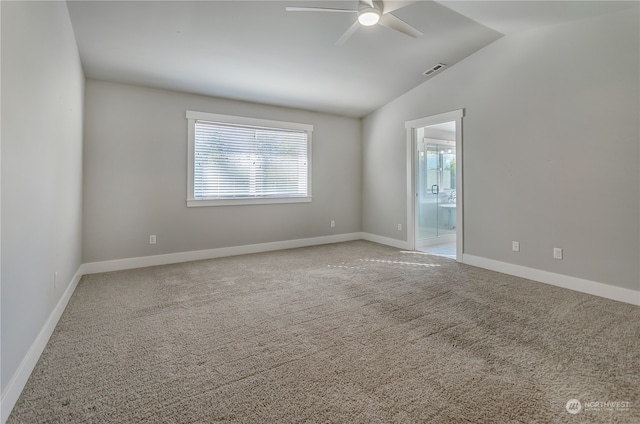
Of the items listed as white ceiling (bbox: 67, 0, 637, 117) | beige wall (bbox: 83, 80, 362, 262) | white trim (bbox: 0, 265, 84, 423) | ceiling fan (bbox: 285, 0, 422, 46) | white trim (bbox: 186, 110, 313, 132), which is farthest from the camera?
white trim (bbox: 186, 110, 313, 132)

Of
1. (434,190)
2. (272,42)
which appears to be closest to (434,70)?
(434,190)

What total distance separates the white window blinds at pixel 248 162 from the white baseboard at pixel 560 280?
10.2 feet

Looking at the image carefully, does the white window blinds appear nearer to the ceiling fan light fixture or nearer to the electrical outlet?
the ceiling fan light fixture

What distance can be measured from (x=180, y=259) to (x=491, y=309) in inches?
157

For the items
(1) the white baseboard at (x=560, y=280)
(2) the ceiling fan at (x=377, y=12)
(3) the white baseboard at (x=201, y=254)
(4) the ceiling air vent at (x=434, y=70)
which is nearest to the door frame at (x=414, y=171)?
(1) the white baseboard at (x=560, y=280)

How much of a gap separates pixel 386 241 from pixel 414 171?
4.58 feet

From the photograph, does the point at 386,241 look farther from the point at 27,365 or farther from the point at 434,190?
the point at 27,365

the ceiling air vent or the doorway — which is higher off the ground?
the ceiling air vent

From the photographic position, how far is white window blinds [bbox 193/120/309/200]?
4629 millimetres

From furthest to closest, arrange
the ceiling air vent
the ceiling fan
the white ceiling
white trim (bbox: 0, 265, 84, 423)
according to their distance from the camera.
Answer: the ceiling air vent < the white ceiling < the ceiling fan < white trim (bbox: 0, 265, 84, 423)

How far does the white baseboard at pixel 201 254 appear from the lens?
3.96 m

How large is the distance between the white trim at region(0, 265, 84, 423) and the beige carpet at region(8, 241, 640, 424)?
4 centimetres

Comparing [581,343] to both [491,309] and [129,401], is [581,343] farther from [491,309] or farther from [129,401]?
[129,401]

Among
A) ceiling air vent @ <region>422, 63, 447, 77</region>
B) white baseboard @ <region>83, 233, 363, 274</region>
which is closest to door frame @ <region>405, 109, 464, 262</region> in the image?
ceiling air vent @ <region>422, 63, 447, 77</region>
